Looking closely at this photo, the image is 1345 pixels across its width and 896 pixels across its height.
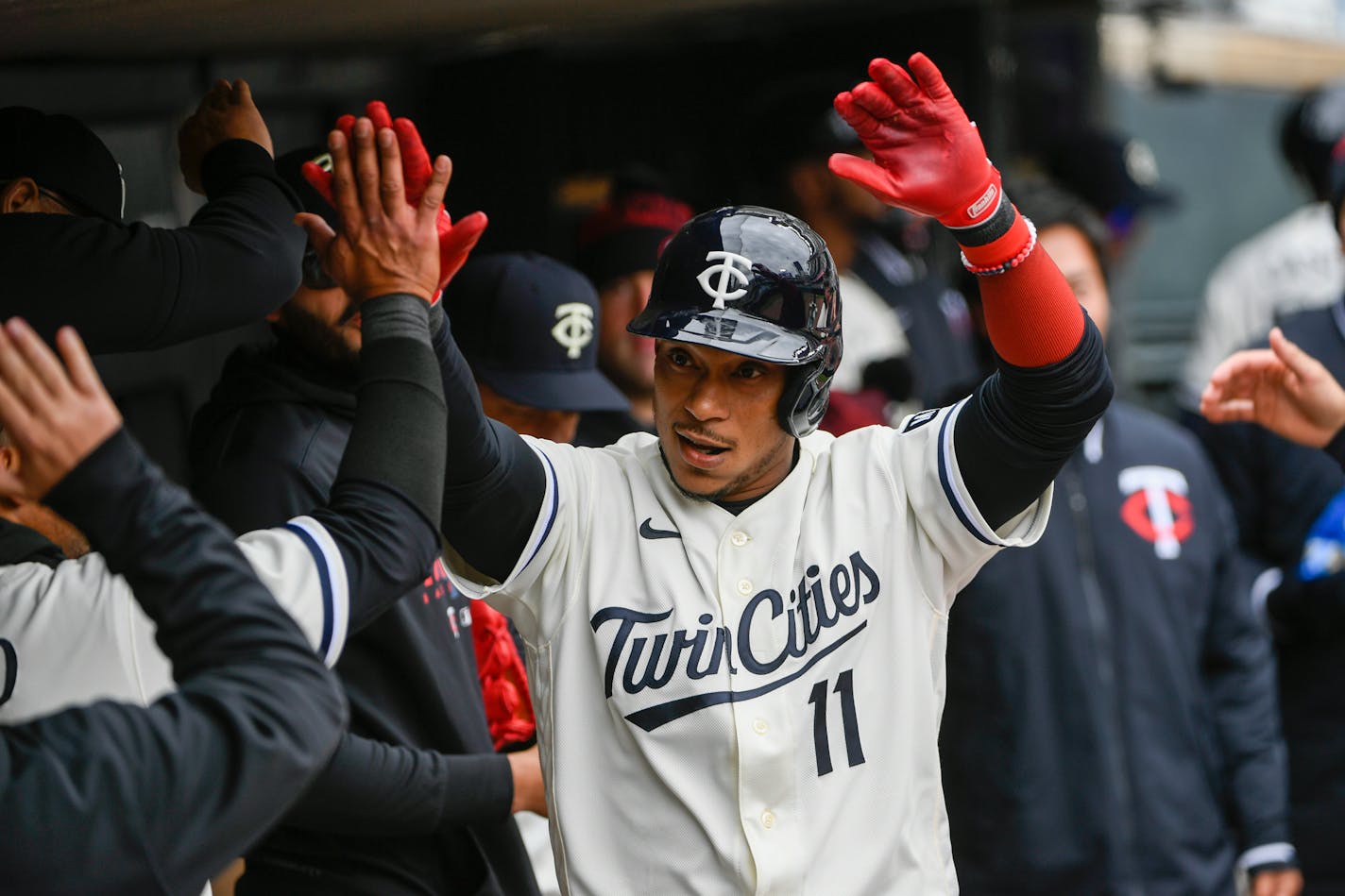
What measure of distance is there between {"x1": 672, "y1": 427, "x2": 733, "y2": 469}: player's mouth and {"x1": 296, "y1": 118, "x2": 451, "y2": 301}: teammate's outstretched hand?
Answer: 0.47 meters

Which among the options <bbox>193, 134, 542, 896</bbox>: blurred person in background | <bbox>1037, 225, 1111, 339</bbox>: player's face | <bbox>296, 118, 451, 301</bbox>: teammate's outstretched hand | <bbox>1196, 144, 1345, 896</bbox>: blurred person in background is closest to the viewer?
<bbox>296, 118, 451, 301</bbox>: teammate's outstretched hand

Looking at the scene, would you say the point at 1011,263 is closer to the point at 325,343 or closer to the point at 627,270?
the point at 325,343

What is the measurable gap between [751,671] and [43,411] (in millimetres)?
1061

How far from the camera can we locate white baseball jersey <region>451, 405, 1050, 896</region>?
223cm

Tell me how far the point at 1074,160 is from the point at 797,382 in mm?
3892

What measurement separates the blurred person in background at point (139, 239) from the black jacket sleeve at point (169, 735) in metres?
0.47

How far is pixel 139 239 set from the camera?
6.63 ft

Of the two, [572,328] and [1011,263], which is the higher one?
[572,328]

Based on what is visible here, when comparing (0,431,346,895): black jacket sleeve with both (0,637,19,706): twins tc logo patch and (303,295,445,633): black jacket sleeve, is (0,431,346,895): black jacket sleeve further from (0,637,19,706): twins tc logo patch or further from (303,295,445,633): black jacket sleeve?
(0,637,19,706): twins tc logo patch

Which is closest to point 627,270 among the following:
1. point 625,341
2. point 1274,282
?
point 625,341

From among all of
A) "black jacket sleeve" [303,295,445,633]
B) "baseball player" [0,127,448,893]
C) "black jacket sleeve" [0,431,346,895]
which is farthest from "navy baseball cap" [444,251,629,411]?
"black jacket sleeve" [0,431,346,895]

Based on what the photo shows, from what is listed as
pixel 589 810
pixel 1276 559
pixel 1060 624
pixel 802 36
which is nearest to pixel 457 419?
pixel 589 810

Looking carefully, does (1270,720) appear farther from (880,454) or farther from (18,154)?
(18,154)

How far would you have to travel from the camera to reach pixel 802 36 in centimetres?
560
